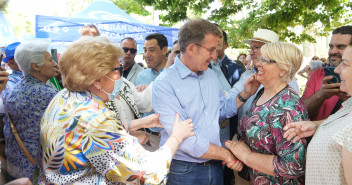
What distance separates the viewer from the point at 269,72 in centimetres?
244

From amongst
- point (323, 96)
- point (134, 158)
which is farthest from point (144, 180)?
point (323, 96)

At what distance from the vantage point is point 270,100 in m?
2.33

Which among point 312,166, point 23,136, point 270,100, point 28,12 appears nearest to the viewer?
point 312,166

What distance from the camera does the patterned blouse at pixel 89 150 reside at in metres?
1.69

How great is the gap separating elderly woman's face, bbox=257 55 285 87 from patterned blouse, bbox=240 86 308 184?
0.14m

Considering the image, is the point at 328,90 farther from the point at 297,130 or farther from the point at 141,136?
the point at 141,136

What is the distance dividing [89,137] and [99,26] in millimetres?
7300

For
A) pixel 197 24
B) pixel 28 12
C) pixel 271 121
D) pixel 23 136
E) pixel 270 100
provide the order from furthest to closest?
Result: pixel 28 12 → pixel 23 136 → pixel 197 24 → pixel 270 100 → pixel 271 121

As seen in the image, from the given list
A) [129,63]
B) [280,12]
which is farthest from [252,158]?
[280,12]

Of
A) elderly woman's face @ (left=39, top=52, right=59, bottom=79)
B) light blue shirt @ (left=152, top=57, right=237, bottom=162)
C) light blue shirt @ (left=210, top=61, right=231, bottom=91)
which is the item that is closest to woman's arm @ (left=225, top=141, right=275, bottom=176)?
light blue shirt @ (left=152, top=57, right=237, bottom=162)

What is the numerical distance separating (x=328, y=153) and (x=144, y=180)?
3.98ft

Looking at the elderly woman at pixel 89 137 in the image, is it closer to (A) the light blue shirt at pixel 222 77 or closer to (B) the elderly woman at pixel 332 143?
(B) the elderly woman at pixel 332 143

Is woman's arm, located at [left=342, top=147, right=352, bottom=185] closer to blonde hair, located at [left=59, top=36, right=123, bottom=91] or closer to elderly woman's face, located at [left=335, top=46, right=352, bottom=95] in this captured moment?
elderly woman's face, located at [left=335, top=46, right=352, bottom=95]

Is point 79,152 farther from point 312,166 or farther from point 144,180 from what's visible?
point 312,166
